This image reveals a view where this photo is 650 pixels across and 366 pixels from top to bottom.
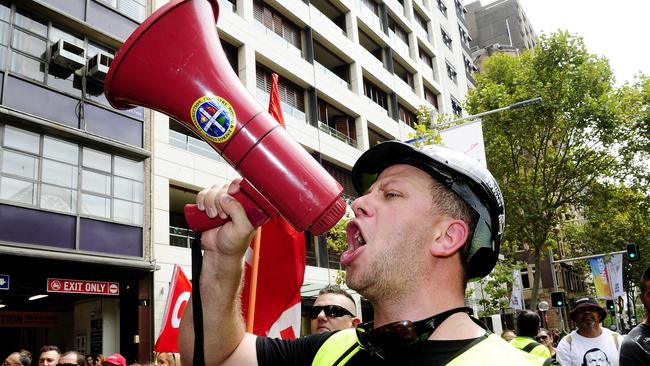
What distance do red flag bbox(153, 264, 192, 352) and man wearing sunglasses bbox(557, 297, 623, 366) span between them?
4.31 meters

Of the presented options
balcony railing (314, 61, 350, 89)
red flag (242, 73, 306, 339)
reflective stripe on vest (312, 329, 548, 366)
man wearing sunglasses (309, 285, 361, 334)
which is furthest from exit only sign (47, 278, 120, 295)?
reflective stripe on vest (312, 329, 548, 366)

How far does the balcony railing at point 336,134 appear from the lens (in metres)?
21.0

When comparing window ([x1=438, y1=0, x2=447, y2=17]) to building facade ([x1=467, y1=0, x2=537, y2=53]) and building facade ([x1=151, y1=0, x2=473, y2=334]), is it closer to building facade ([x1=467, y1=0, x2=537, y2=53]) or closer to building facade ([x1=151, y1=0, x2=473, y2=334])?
building facade ([x1=151, y1=0, x2=473, y2=334])

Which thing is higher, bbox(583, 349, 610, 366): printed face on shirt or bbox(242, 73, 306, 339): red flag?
bbox(242, 73, 306, 339): red flag

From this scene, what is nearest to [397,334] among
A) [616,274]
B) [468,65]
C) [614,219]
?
[616,274]

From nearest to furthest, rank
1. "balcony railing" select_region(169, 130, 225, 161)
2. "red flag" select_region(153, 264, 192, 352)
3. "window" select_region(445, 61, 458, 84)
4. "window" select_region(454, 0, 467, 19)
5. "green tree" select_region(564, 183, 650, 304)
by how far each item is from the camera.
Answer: "red flag" select_region(153, 264, 192, 352), "balcony railing" select_region(169, 130, 225, 161), "green tree" select_region(564, 183, 650, 304), "window" select_region(445, 61, 458, 84), "window" select_region(454, 0, 467, 19)

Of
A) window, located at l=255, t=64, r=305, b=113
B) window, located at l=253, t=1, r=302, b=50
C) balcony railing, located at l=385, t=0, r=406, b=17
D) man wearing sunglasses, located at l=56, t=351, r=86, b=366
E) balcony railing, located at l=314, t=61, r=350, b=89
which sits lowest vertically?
man wearing sunglasses, located at l=56, t=351, r=86, b=366

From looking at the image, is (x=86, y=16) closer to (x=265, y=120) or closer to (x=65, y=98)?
(x=65, y=98)

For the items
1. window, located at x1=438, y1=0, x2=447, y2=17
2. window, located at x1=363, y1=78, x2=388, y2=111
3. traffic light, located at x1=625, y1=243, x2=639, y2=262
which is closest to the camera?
traffic light, located at x1=625, y1=243, x2=639, y2=262

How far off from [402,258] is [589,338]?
565 cm

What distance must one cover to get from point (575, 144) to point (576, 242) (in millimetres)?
16101

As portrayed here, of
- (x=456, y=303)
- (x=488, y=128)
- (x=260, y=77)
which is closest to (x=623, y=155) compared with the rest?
(x=488, y=128)

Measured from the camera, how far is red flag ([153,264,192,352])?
5680mm

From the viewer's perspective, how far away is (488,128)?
22.5 m
